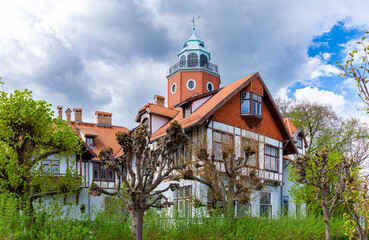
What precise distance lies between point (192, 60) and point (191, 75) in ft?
7.47

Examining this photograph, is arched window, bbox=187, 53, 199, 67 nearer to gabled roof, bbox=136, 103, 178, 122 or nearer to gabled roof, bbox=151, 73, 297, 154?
gabled roof, bbox=136, 103, 178, 122

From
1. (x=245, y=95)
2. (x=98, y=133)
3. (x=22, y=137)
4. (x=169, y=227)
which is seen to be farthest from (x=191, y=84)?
(x=169, y=227)

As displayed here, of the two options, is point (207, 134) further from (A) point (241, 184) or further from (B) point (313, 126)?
(B) point (313, 126)

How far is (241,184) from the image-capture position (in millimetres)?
15695

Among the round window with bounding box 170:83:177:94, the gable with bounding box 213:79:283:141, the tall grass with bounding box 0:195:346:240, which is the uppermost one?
the round window with bounding box 170:83:177:94

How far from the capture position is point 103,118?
3612 cm

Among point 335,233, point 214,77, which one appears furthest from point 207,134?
point 214,77

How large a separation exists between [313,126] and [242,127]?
1589 cm

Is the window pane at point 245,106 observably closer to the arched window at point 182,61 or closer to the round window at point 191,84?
the round window at point 191,84

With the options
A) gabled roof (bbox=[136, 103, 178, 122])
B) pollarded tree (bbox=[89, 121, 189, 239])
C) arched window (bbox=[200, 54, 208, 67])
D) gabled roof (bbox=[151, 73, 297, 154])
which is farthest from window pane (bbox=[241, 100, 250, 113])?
arched window (bbox=[200, 54, 208, 67])

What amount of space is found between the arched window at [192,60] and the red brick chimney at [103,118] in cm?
986

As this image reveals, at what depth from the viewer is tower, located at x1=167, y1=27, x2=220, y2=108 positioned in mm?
35594

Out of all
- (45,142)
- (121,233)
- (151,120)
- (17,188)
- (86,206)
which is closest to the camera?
(121,233)

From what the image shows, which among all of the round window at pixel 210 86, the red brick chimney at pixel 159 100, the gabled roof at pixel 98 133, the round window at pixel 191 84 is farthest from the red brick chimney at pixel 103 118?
the round window at pixel 210 86
